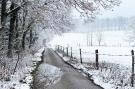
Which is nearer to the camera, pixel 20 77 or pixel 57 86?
pixel 57 86

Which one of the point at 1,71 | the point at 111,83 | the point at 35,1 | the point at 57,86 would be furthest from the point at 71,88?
the point at 35,1

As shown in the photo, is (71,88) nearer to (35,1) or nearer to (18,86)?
(18,86)

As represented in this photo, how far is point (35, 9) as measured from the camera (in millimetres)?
19297

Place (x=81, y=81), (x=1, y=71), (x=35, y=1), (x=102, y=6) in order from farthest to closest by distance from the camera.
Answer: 1. (x=35, y=1)
2. (x=81, y=81)
3. (x=102, y=6)
4. (x=1, y=71)

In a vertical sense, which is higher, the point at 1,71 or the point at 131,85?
the point at 1,71

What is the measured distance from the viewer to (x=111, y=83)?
603 inches

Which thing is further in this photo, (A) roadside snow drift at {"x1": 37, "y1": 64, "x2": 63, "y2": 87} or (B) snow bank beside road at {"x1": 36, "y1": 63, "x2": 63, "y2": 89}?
(A) roadside snow drift at {"x1": 37, "y1": 64, "x2": 63, "y2": 87}

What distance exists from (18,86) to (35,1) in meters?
6.85

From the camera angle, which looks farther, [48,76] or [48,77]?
[48,76]

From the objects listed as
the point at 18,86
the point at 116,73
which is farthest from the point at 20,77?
the point at 116,73

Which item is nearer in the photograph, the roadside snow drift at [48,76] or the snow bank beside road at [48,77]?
the snow bank beside road at [48,77]

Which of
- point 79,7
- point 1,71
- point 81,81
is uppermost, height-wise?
point 79,7

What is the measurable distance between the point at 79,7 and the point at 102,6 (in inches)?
40.8

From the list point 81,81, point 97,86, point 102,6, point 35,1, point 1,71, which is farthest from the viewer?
point 35,1
